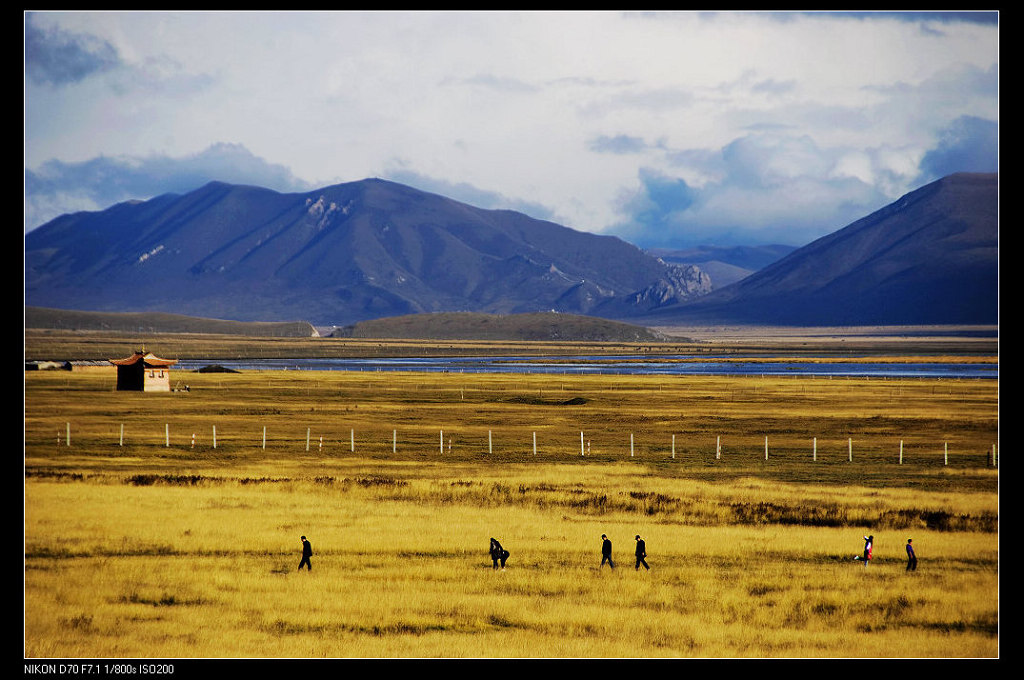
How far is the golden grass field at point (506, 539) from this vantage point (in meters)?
22.0

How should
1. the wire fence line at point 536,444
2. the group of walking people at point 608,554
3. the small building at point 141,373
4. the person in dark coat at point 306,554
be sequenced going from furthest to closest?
the small building at point 141,373 < the wire fence line at point 536,444 < the group of walking people at point 608,554 < the person in dark coat at point 306,554

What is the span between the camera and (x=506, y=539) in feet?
104

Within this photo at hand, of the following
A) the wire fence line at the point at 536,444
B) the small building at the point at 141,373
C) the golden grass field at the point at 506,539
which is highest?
the small building at the point at 141,373

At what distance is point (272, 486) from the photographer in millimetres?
41906

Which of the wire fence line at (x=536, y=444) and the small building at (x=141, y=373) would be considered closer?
the wire fence line at (x=536, y=444)

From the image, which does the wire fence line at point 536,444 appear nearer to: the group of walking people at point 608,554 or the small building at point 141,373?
the group of walking people at point 608,554

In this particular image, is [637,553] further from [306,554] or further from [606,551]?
[306,554]

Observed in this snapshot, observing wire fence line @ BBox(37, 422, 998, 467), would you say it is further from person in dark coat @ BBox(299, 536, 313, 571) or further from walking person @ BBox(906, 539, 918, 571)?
person in dark coat @ BBox(299, 536, 313, 571)

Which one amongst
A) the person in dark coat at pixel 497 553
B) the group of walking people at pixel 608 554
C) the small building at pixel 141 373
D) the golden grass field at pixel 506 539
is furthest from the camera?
the small building at pixel 141 373

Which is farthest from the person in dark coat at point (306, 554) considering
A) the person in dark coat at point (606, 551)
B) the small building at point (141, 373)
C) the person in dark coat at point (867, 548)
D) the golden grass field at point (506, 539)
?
the small building at point (141, 373)

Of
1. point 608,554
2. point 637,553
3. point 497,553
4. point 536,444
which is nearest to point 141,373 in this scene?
point 536,444

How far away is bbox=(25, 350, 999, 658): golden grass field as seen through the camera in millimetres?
22000
